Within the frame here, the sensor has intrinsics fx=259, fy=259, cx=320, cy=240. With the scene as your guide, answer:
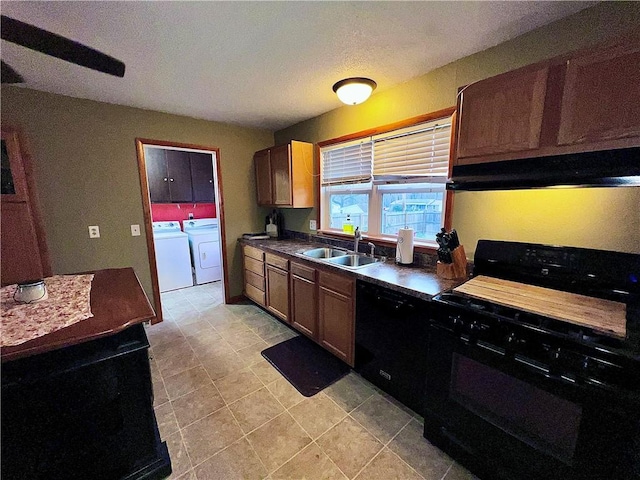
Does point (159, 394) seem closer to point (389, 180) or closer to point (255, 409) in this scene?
point (255, 409)

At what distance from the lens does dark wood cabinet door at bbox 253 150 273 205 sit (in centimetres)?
334

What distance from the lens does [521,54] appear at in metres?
1.57

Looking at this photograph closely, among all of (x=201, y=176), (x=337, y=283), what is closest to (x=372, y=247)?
(x=337, y=283)

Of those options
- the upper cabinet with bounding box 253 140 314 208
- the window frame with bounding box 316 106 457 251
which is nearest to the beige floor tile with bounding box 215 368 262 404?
the window frame with bounding box 316 106 457 251

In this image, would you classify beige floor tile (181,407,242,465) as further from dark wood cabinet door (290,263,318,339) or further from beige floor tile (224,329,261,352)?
dark wood cabinet door (290,263,318,339)

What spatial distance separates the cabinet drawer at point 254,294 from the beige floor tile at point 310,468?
1.87 metres

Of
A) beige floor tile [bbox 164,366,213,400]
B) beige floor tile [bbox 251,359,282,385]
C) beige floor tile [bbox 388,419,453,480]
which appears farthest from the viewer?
beige floor tile [bbox 251,359,282,385]

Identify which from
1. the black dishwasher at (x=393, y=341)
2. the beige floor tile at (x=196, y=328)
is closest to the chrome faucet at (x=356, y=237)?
the black dishwasher at (x=393, y=341)

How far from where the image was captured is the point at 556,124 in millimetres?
1221

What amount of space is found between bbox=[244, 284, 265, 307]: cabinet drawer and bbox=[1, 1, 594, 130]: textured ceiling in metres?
2.17

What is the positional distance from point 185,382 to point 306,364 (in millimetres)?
970

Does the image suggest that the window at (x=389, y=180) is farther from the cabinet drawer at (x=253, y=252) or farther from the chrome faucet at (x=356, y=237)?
the cabinet drawer at (x=253, y=252)

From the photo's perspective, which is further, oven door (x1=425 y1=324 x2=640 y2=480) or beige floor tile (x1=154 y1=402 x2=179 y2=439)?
beige floor tile (x1=154 y1=402 x2=179 y2=439)

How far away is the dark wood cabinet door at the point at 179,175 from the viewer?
4.14m
